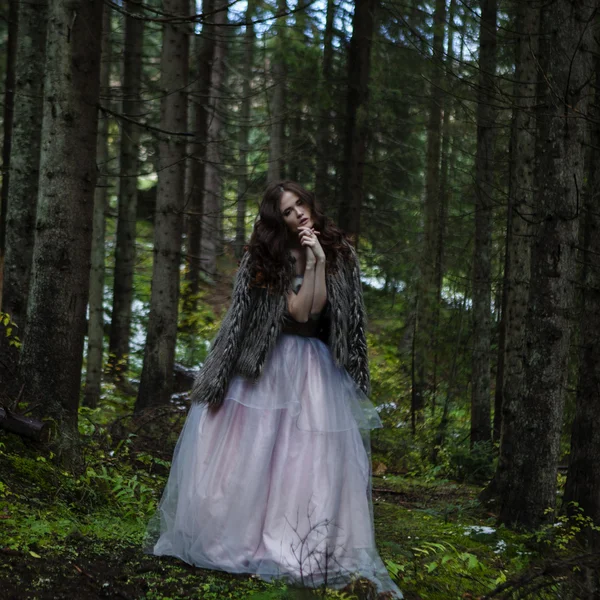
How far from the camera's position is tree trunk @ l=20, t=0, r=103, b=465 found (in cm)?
582

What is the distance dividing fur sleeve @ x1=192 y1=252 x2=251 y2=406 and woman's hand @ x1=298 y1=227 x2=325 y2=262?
0.46 meters

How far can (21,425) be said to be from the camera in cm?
566

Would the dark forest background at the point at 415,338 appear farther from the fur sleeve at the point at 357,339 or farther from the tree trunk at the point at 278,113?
the tree trunk at the point at 278,113

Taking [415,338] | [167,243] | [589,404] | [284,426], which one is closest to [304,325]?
[284,426]

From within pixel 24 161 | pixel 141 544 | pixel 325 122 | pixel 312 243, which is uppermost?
pixel 325 122

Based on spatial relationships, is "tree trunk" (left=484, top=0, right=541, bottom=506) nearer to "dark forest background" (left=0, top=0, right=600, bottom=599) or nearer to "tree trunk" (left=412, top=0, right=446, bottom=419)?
"dark forest background" (left=0, top=0, right=600, bottom=599)

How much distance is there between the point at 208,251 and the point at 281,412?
17.6 metres

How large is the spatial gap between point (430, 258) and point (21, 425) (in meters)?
10.4

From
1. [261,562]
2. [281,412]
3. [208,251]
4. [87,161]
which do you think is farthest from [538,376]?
[208,251]

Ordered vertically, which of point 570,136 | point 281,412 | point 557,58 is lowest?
point 281,412

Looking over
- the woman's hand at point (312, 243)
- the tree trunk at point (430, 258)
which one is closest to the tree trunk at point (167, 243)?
the tree trunk at point (430, 258)

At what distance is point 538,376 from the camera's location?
6180 mm

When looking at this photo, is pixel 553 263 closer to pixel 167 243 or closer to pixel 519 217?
pixel 519 217

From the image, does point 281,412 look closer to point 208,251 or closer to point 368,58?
point 368,58
